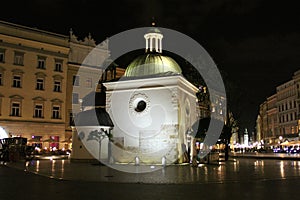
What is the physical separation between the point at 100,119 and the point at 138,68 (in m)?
5.98

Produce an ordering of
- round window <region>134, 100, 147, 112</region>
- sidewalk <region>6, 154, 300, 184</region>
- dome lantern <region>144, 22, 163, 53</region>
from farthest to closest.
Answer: dome lantern <region>144, 22, 163, 53</region>, round window <region>134, 100, 147, 112</region>, sidewalk <region>6, 154, 300, 184</region>

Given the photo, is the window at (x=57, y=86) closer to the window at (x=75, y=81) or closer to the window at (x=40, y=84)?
the window at (x=40, y=84)

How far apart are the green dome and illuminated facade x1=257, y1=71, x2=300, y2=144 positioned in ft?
174

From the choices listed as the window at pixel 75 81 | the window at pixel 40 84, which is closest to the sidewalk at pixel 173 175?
the window at pixel 40 84

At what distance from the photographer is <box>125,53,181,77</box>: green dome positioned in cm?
3086

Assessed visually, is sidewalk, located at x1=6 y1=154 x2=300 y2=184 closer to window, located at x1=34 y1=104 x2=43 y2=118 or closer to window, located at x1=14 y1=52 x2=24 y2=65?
window, located at x1=34 y1=104 x2=43 y2=118

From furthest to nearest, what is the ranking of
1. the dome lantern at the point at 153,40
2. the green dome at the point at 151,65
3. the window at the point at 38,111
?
the window at the point at 38,111, the dome lantern at the point at 153,40, the green dome at the point at 151,65

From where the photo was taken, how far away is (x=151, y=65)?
3111 cm

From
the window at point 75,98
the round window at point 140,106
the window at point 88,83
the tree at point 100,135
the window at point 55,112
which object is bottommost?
the tree at point 100,135

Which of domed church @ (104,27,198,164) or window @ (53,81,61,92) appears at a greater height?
window @ (53,81,61,92)

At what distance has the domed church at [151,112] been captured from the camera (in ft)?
94.8

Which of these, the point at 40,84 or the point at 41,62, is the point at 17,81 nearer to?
the point at 40,84

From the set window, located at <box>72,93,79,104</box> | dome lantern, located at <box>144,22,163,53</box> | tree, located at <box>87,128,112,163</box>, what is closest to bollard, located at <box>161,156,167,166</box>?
tree, located at <box>87,128,112,163</box>

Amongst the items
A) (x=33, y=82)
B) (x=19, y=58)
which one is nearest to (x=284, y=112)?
(x=33, y=82)
